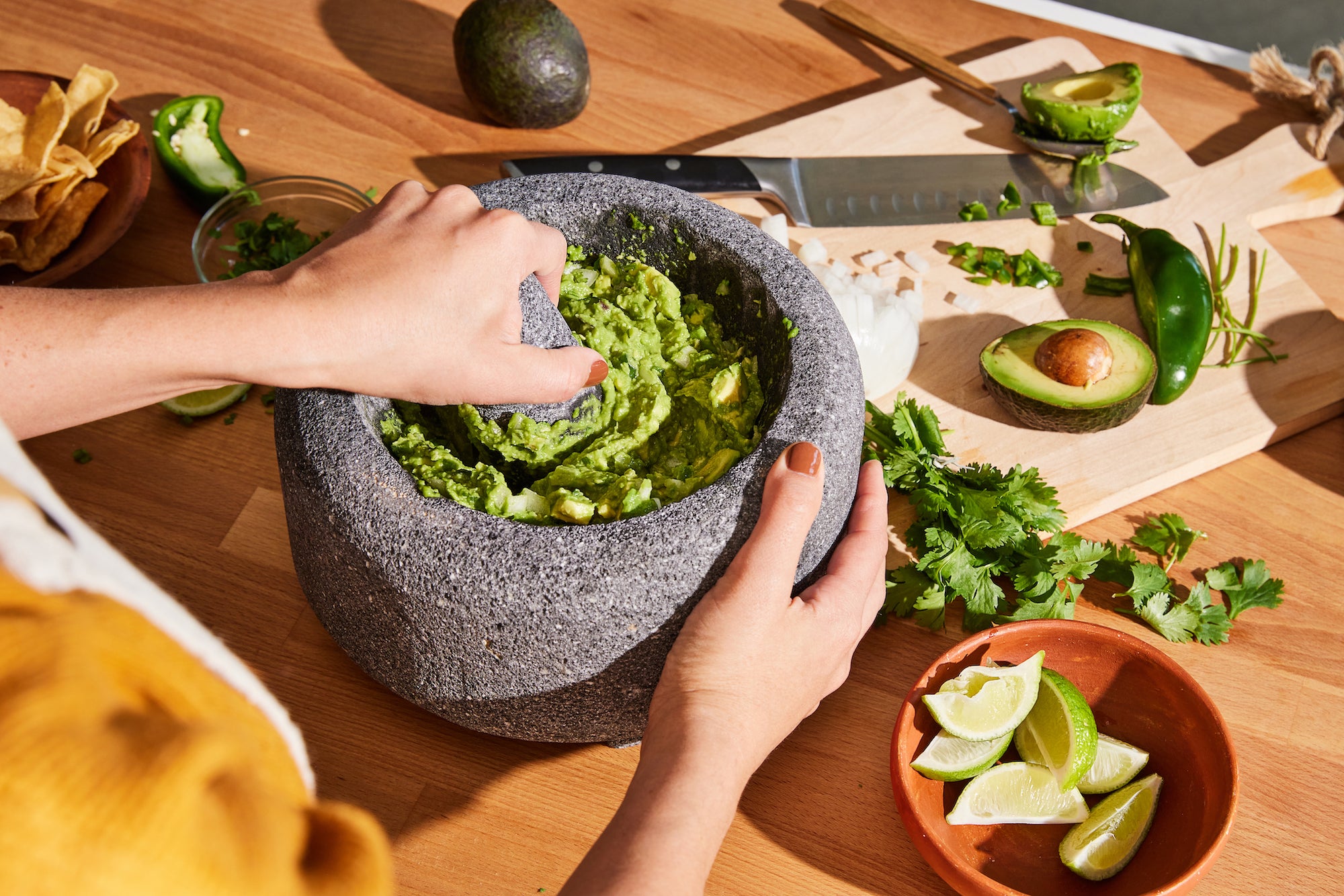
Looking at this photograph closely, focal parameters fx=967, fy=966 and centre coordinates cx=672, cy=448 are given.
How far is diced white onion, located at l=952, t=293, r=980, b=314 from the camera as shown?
1.33 metres

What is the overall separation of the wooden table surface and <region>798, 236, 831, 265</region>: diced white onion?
0.35 metres

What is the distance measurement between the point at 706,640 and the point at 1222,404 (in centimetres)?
88

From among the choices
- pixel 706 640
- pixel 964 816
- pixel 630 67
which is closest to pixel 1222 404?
pixel 964 816

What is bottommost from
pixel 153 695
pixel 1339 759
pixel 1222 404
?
pixel 1339 759

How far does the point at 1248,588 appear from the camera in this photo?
1100 millimetres

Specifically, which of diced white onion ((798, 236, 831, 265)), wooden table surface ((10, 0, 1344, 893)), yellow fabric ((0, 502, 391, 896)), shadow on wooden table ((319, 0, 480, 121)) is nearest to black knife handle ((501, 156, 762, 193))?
diced white onion ((798, 236, 831, 265))

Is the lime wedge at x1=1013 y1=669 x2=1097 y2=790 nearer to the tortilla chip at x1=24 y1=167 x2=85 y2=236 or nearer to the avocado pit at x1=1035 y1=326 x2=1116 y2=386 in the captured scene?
the avocado pit at x1=1035 y1=326 x2=1116 y2=386

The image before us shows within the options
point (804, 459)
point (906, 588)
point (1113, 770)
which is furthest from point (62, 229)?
point (1113, 770)

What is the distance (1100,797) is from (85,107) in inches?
57.6

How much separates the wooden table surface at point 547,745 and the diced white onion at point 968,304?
329 millimetres

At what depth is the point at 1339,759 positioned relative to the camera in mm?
1012

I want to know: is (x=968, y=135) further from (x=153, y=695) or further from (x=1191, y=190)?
(x=153, y=695)

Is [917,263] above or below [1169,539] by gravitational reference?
above

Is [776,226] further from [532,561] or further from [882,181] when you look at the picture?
[532,561]
